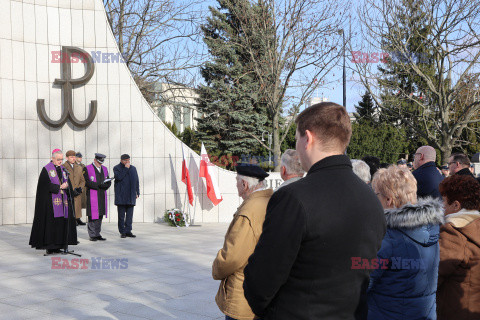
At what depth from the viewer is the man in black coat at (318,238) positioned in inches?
72.7

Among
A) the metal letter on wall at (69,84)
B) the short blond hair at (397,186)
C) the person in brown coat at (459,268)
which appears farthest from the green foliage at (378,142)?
the short blond hair at (397,186)

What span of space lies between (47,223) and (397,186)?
298 inches

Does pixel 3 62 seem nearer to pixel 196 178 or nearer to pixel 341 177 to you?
pixel 196 178

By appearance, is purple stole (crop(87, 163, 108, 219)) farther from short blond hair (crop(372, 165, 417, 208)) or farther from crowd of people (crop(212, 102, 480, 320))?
crowd of people (crop(212, 102, 480, 320))

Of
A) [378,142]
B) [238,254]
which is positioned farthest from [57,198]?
[378,142]

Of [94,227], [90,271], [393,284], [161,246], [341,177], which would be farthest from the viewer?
[94,227]

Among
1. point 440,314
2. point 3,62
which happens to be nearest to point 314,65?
point 3,62

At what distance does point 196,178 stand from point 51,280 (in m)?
7.04

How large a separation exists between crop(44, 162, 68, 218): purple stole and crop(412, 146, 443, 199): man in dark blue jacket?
6.36m

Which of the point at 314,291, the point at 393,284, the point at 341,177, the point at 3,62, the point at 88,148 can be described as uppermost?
the point at 3,62

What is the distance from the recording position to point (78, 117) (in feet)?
45.6

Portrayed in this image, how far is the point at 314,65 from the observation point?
2111cm

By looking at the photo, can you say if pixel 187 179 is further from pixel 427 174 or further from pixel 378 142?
pixel 378 142

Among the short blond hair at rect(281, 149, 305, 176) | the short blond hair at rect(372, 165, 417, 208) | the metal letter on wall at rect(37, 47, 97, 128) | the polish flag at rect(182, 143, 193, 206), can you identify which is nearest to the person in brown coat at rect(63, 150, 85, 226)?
the metal letter on wall at rect(37, 47, 97, 128)
